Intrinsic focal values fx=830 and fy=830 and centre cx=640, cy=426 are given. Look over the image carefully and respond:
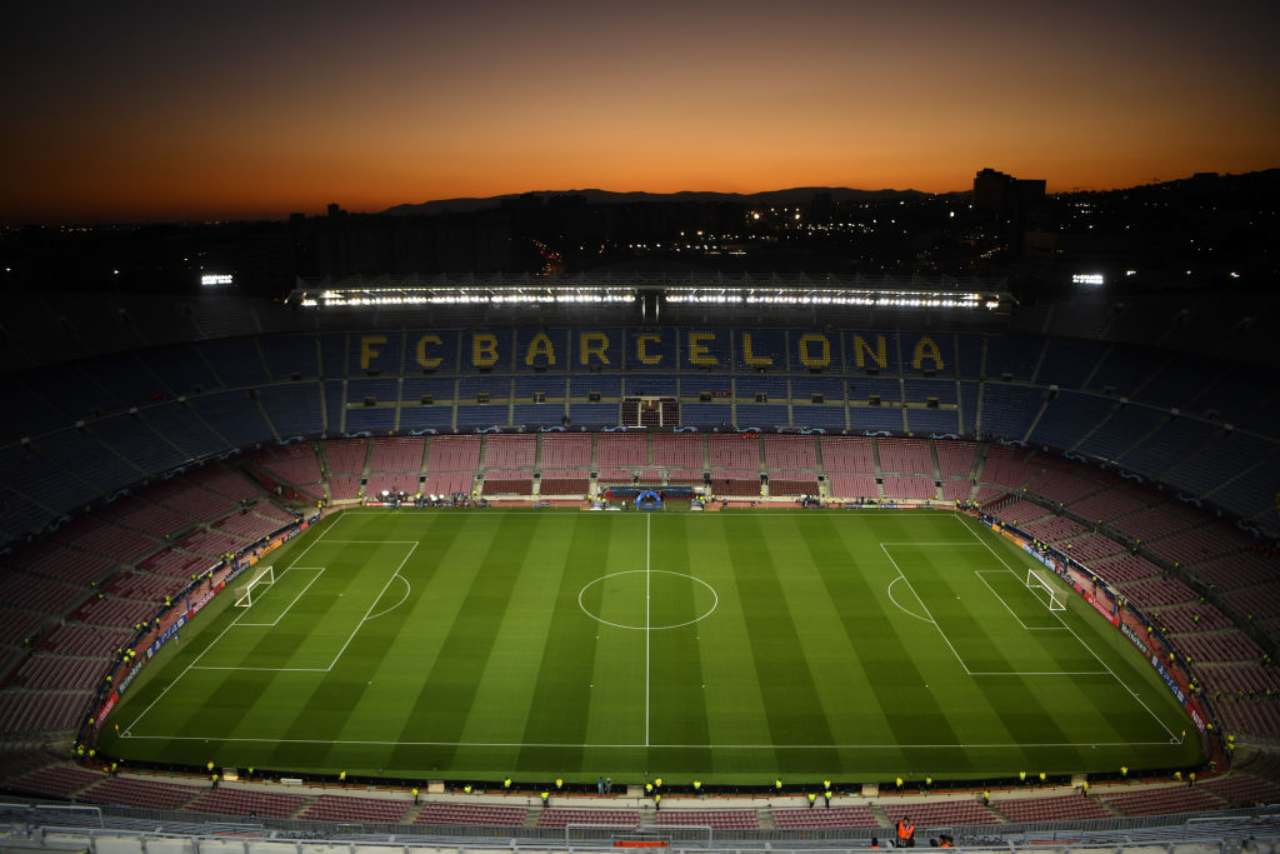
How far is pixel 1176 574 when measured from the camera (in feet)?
117

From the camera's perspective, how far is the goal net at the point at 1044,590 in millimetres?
35250

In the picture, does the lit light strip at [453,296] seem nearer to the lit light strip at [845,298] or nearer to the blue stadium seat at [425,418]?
the lit light strip at [845,298]

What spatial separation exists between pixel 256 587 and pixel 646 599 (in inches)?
698

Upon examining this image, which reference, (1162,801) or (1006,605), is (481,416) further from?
(1162,801)

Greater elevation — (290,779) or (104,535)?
(104,535)

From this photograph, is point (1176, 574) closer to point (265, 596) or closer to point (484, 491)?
point (484, 491)

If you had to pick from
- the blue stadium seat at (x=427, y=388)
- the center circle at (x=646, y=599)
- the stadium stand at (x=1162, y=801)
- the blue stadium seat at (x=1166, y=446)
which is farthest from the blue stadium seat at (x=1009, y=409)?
the blue stadium seat at (x=427, y=388)

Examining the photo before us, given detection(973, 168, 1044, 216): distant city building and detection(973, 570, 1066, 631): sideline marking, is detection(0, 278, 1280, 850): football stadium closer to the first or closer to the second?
detection(973, 570, 1066, 631): sideline marking

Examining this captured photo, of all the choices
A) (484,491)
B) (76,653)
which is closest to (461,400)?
(484,491)

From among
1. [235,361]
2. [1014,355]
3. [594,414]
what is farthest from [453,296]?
[1014,355]

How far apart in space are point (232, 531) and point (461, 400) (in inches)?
705

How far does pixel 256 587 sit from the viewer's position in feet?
123

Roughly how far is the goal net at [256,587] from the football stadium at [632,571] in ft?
0.85

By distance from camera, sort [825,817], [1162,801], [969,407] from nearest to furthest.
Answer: [825,817], [1162,801], [969,407]
